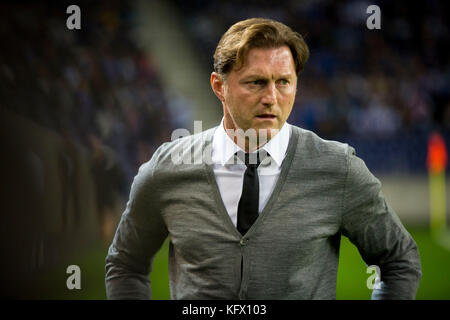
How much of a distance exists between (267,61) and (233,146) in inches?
11.9

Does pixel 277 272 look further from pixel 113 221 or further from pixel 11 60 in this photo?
pixel 113 221

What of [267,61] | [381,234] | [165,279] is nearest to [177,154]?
[267,61]

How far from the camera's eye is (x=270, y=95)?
1.76m

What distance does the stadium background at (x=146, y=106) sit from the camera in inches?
157

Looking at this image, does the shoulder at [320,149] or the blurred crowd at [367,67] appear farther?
the blurred crowd at [367,67]

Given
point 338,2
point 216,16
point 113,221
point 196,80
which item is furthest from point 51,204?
point 338,2

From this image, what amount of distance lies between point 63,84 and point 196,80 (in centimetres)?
372

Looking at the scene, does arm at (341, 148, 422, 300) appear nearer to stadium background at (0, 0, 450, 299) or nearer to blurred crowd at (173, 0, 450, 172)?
stadium background at (0, 0, 450, 299)

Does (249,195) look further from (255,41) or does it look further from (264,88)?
(255,41)

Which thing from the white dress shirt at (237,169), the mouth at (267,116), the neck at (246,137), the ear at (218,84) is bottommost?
the white dress shirt at (237,169)

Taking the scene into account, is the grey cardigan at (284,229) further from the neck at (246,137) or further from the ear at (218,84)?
the ear at (218,84)

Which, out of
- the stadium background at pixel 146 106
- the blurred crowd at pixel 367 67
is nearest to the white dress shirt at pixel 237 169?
the stadium background at pixel 146 106

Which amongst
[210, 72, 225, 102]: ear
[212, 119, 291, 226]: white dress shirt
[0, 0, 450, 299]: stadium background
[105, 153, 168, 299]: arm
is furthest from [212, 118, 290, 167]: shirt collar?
[0, 0, 450, 299]: stadium background

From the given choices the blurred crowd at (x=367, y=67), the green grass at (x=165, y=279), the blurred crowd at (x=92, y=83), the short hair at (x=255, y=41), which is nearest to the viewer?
the short hair at (x=255, y=41)
